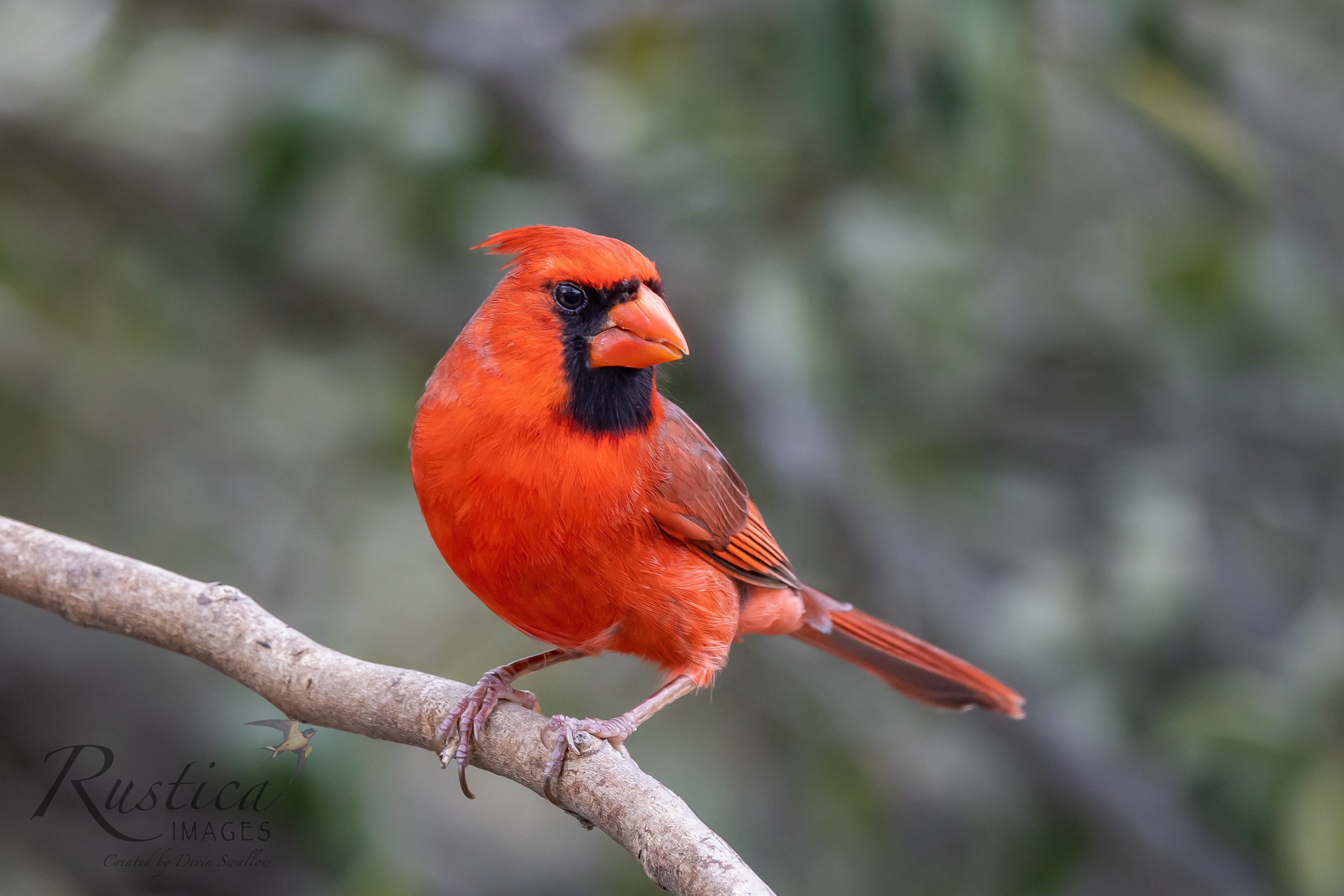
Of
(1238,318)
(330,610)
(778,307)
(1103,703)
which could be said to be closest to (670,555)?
(778,307)

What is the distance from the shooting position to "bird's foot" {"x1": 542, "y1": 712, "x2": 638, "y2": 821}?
2.01 meters

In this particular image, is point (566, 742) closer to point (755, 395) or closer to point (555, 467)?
point (555, 467)

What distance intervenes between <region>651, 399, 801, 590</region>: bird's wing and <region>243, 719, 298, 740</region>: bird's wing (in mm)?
788

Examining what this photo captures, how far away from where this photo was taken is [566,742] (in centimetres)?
203

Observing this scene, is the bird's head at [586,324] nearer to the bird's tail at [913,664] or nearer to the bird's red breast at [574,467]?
the bird's red breast at [574,467]

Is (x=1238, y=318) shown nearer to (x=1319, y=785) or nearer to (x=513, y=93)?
(x=1319, y=785)

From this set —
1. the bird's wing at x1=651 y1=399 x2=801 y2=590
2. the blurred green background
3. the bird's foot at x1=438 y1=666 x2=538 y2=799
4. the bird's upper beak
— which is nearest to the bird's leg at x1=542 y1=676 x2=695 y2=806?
the bird's foot at x1=438 y1=666 x2=538 y2=799

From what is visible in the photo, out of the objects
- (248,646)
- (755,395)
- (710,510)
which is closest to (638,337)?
(710,510)

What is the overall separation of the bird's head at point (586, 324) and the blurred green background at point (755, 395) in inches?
47.2

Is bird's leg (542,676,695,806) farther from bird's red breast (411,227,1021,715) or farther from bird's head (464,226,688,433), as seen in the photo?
bird's head (464,226,688,433)

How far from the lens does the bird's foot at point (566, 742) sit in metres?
2.01

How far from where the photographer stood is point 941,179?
12.3ft

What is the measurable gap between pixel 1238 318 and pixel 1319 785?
1356mm

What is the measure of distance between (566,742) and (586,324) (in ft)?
2.17
